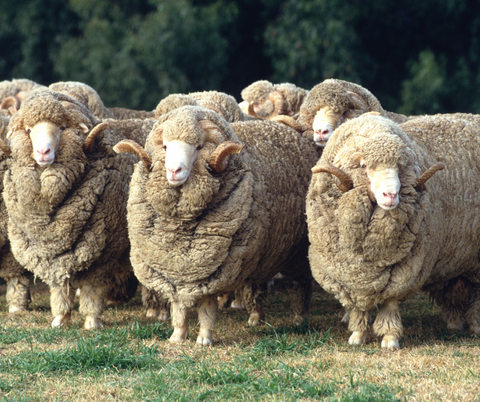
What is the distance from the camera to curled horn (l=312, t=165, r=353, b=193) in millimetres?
5316

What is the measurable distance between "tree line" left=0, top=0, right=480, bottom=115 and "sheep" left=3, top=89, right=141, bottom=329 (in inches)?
380

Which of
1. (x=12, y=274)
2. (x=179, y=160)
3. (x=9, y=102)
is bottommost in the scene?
(x=12, y=274)

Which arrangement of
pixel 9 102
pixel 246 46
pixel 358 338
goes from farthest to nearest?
pixel 246 46 < pixel 9 102 < pixel 358 338

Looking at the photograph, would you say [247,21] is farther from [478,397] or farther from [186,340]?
[478,397]

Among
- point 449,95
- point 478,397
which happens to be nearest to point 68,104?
point 478,397

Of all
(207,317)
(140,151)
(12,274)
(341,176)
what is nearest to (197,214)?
(140,151)

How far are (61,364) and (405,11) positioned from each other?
47.2ft

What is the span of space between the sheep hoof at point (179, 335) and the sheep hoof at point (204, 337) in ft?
0.48

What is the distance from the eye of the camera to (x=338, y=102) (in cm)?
690

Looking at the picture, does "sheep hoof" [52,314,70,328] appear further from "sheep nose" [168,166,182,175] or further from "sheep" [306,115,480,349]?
"sheep" [306,115,480,349]

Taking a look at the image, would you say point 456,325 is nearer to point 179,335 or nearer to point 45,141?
A: point 179,335

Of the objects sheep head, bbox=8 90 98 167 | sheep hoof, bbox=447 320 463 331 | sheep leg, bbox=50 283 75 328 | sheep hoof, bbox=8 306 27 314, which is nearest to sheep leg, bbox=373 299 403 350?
sheep hoof, bbox=447 320 463 331

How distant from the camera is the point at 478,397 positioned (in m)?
4.21

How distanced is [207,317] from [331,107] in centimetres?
246
